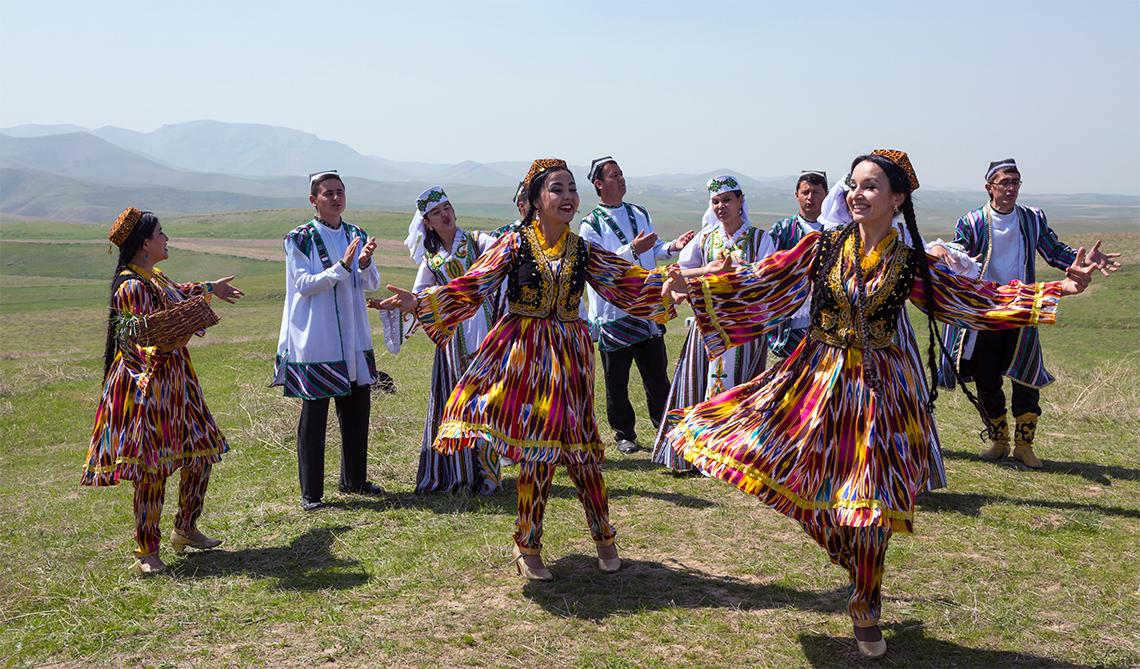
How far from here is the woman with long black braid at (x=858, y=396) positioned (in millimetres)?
4625

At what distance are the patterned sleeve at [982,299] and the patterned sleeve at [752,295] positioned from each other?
555 mm

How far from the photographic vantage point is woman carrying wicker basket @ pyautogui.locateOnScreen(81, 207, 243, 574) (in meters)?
6.05

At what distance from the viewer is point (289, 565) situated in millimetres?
6203

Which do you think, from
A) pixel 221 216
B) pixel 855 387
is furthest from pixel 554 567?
pixel 221 216

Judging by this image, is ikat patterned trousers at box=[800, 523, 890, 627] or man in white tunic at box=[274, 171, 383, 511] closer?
ikat patterned trousers at box=[800, 523, 890, 627]

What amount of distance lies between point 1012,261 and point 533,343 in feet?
14.9

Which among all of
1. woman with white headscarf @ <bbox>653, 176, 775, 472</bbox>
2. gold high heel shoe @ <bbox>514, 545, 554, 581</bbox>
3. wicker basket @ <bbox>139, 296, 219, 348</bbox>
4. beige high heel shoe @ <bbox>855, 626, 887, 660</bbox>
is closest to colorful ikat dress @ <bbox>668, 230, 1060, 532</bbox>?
beige high heel shoe @ <bbox>855, 626, 887, 660</bbox>

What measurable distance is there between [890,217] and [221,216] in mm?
124813

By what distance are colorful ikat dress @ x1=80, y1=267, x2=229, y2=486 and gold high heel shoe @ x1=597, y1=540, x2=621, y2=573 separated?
101 inches

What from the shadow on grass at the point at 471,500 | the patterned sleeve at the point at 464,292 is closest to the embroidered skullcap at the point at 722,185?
the shadow on grass at the point at 471,500

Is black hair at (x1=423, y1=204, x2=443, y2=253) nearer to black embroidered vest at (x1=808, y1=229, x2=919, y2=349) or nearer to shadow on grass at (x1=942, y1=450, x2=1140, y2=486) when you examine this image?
black embroidered vest at (x1=808, y1=229, x2=919, y2=349)

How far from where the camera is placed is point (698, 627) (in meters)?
5.07

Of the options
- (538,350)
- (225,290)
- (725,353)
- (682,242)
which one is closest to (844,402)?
(538,350)

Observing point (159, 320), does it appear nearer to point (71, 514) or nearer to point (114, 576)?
point (114, 576)
